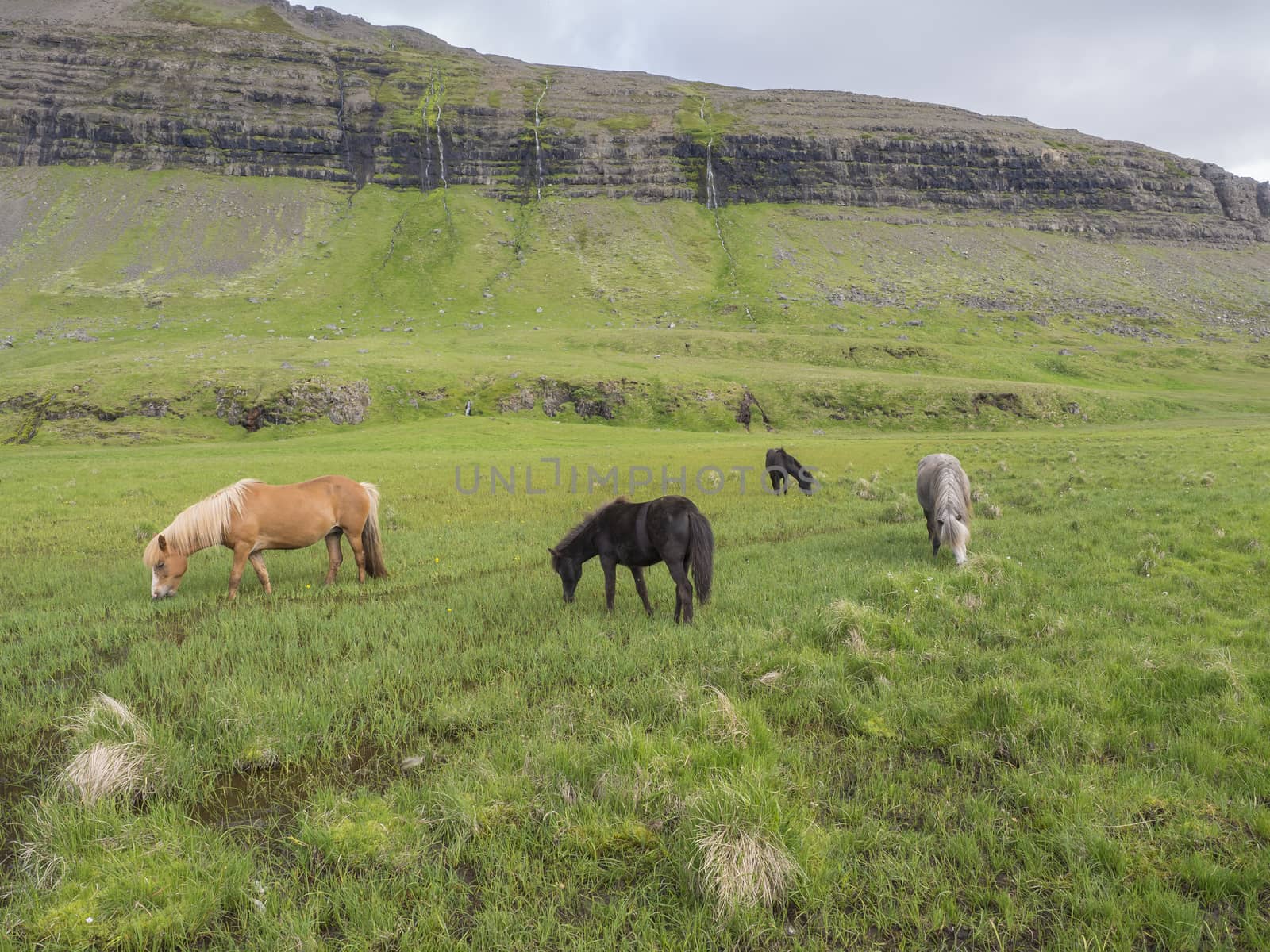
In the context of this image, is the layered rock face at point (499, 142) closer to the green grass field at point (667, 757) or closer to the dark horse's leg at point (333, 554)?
the dark horse's leg at point (333, 554)

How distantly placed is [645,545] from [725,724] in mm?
3948

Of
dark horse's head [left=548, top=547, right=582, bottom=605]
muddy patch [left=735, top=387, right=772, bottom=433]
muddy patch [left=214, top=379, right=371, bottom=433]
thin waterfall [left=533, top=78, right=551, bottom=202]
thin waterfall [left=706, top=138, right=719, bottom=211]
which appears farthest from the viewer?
thin waterfall [left=706, top=138, right=719, bottom=211]

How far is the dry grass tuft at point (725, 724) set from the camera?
17.4 feet

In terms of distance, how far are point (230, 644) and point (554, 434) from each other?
33300mm

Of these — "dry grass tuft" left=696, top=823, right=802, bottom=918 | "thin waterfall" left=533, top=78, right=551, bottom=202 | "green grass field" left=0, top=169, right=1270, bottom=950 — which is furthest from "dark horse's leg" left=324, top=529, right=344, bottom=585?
"thin waterfall" left=533, top=78, right=551, bottom=202

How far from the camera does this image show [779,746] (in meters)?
5.30

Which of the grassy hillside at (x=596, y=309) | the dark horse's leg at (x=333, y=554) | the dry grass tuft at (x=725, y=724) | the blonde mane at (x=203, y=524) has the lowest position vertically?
the dark horse's leg at (x=333, y=554)

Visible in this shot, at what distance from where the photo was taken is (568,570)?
10008 mm

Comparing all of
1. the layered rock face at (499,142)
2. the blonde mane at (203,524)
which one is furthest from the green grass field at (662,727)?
the layered rock face at (499,142)

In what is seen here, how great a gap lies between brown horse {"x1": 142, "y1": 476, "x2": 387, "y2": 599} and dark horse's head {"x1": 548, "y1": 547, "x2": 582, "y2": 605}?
4045 millimetres

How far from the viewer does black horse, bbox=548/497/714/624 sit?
881cm

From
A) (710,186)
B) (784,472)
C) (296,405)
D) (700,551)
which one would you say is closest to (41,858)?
(700,551)

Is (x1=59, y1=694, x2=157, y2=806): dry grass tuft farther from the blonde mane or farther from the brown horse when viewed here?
the blonde mane

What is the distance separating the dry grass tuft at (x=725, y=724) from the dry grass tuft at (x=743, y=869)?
4.15 feet
